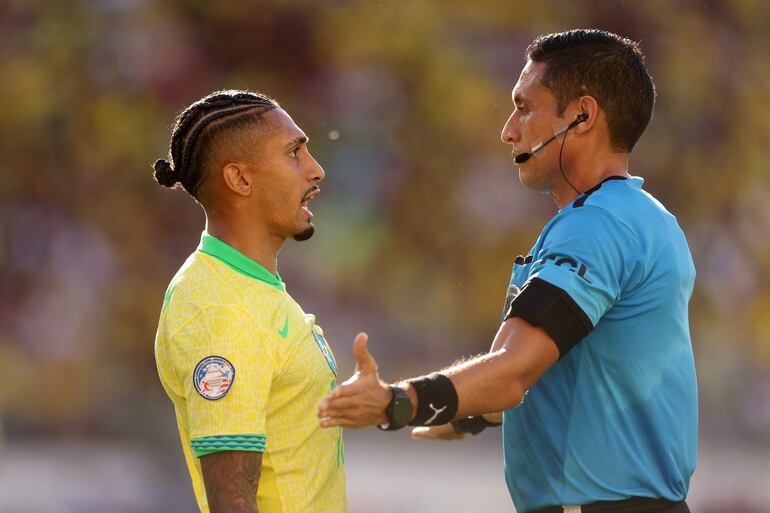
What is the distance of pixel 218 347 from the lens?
A: 11.4 feet

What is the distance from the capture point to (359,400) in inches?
121

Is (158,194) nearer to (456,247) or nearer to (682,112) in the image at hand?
(456,247)

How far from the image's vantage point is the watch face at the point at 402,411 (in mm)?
3133

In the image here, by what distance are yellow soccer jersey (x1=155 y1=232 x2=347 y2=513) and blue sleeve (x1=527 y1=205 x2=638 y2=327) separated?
34.0 inches

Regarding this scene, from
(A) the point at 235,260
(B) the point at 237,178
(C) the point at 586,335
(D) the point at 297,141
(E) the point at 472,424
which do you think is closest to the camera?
(C) the point at 586,335

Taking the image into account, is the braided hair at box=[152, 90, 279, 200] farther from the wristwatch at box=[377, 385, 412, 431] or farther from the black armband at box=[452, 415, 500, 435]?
the black armband at box=[452, 415, 500, 435]

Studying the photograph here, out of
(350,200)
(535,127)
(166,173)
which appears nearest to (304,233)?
(166,173)

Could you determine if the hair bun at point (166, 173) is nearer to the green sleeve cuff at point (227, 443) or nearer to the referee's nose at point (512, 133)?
the green sleeve cuff at point (227, 443)

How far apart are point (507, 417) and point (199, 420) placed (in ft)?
3.84

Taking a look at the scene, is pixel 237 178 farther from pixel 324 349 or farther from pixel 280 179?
pixel 324 349

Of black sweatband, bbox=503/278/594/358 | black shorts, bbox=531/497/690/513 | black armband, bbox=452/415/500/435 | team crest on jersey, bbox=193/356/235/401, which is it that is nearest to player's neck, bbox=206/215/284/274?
team crest on jersey, bbox=193/356/235/401

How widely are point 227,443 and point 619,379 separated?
1.32 metres

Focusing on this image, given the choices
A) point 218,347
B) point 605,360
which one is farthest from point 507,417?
point 218,347

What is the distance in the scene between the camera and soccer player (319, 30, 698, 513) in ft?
11.0
